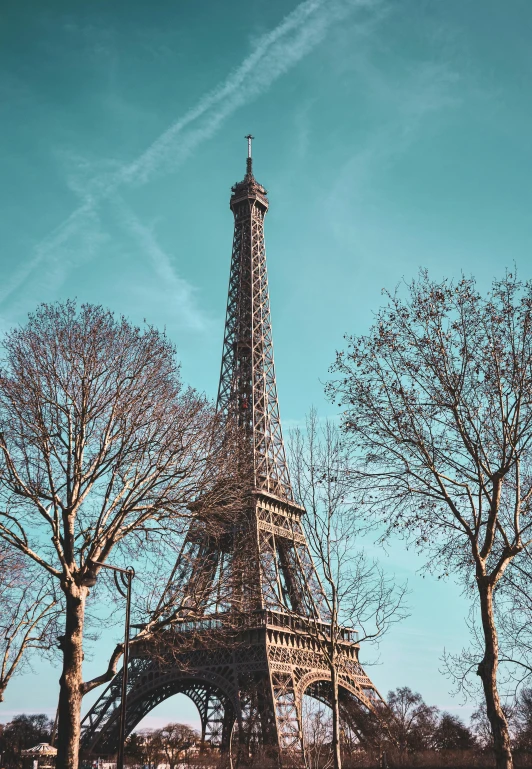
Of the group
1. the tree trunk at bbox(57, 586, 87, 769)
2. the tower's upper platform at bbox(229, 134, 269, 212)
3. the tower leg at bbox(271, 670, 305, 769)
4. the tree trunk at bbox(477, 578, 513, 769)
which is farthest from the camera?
the tower's upper platform at bbox(229, 134, 269, 212)

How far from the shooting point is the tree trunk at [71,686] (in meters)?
14.6

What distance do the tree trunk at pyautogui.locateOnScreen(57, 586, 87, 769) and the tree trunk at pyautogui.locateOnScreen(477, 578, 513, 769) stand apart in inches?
338

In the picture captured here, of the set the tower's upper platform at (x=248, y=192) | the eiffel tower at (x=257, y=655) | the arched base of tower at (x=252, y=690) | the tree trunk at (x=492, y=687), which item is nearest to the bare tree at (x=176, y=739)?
the eiffel tower at (x=257, y=655)

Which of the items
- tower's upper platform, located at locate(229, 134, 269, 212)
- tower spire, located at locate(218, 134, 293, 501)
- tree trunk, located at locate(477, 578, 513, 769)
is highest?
tower's upper platform, located at locate(229, 134, 269, 212)

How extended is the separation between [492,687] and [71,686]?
347 inches

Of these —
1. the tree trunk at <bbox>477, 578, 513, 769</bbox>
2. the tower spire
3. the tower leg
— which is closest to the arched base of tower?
the tower leg

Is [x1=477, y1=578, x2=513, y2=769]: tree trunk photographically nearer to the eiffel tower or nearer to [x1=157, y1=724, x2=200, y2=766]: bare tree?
the eiffel tower

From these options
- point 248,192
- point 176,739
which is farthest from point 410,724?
point 248,192

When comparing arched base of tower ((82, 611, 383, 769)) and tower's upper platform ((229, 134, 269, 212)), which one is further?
tower's upper platform ((229, 134, 269, 212))

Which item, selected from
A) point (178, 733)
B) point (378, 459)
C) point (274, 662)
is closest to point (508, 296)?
point (378, 459)

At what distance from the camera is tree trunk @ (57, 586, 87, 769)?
14.6 m

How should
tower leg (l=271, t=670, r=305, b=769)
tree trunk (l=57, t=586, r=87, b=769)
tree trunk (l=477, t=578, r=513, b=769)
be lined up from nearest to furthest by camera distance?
tree trunk (l=477, t=578, r=513, b=769) < tree trunk (l=57, t=586, r=87, b=769) < tower leg (l=271, t=670, r=305, b=769)

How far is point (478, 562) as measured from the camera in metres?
14.0

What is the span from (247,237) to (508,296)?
1963 inches
